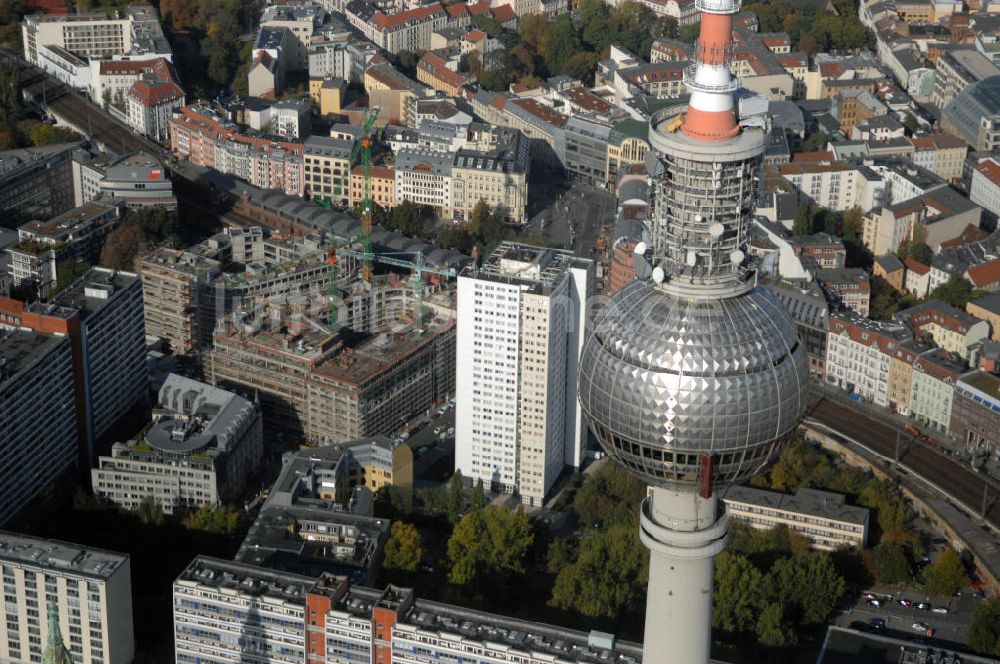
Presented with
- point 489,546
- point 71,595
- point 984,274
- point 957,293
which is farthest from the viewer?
point 984,274

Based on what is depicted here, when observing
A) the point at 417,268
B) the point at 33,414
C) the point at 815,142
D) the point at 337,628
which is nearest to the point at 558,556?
the point at 337,628

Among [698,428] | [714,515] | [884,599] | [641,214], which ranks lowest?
[884,599]

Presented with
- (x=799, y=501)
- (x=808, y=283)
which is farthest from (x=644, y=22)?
(x=799, y=501)

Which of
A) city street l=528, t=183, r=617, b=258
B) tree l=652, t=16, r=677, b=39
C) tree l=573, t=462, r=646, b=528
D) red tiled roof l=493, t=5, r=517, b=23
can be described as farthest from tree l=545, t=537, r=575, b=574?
red tiled roof l=493, t=5, r=517, b=23

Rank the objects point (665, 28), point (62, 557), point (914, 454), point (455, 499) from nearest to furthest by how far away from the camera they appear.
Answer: point (62, 557) < point (455, 499) < point (914, 454) < point (665, 28)

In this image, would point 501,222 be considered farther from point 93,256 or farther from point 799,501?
point 799,501

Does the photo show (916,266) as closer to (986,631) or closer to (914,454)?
(914,454)
